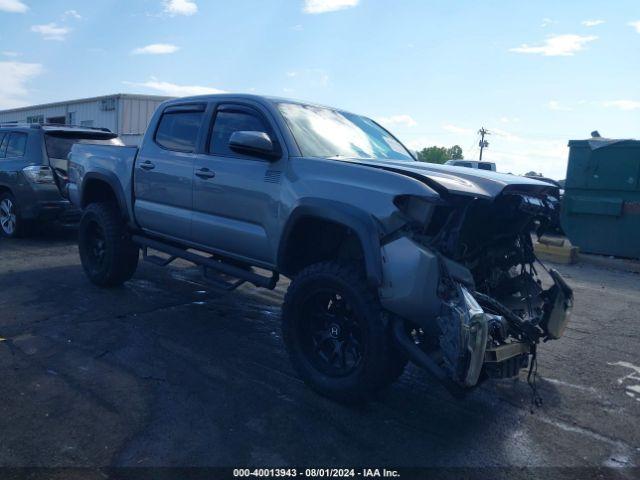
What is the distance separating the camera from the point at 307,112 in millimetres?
4906

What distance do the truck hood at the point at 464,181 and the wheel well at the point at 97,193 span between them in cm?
360

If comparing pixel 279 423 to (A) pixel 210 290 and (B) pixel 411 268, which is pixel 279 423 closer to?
(B) pixel 411 268

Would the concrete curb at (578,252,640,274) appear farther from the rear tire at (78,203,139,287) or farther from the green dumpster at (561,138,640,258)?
the rear tire at (78,203,139,287)

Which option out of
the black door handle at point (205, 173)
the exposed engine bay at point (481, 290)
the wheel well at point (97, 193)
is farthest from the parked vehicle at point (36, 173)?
the exposed engine bay at point (481, 290)

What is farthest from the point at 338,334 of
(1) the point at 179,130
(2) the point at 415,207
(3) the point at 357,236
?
(1) the point at 179,130

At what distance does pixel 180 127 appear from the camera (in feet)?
18.2

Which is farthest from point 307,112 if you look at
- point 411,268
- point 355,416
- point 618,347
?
point 618,347

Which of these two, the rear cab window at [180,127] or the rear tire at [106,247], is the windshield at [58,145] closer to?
the rear tire at [106,247]

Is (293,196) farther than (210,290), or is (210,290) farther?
(210,290)

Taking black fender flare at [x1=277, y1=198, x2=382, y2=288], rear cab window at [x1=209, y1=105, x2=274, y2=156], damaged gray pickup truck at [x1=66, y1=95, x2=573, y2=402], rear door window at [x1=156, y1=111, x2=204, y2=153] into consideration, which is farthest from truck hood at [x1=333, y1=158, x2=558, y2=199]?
rear door window at [x1=156, y1=111, x2=204, y2=153]

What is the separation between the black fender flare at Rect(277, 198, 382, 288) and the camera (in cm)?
350

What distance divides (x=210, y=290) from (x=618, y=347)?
174 inches

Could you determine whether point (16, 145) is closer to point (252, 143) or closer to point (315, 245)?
point (252, 143)

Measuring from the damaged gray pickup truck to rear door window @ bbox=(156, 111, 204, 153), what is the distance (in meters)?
0.02
